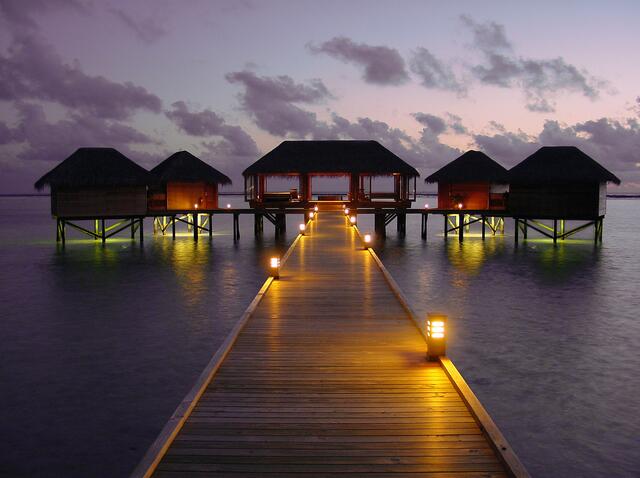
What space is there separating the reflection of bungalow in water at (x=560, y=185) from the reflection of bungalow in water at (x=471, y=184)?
4076 millimetres

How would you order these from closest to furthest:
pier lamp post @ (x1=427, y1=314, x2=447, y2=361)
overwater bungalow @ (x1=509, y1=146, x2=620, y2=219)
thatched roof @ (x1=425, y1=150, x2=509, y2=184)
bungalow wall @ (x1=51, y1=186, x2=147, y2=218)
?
pier lamp post @ (x1=427, y1=314, x2=447, y2=361) → overwater bungalow @ (x1=509, y1=146, x2=620, y2=219) → bungalow wall @ (x1=51, y1=186, x2=147, y2=218) → thatched roof @ (x1=425, y1=150, x2=509, y2=184)

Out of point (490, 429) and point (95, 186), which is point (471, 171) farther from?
point (490, 429)

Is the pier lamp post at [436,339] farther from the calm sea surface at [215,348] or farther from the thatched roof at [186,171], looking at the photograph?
the thatched roof at [186,171]

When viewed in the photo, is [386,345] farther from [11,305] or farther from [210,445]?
[11,305]

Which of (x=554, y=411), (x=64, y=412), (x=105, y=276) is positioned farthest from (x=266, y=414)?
(x=105, y=276)

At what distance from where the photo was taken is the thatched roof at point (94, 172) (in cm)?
3312

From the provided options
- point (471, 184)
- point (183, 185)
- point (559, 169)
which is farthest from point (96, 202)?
point (559, 169)

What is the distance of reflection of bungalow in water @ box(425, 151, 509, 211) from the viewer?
39188 mm

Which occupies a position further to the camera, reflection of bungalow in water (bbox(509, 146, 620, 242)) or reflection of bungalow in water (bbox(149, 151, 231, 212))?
reflection of bungalow in water (bbox(149, 151, 231, 212))

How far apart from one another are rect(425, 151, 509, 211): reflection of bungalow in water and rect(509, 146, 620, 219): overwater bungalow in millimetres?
4045

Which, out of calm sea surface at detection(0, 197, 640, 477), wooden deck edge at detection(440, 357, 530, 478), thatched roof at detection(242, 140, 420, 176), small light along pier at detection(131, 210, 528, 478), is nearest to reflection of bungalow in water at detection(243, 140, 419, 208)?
thatched roof at detection(242, 140, 420, 176)

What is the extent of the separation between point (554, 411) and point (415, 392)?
11.7ft

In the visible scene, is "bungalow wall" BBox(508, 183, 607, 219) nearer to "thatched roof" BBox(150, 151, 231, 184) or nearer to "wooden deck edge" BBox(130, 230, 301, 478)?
"thatched roof" BBox(150, 151, 231, 184)

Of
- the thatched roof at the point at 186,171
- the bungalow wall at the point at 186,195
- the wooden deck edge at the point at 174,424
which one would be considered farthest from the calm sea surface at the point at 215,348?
the thatched roof at the point at 186,171
